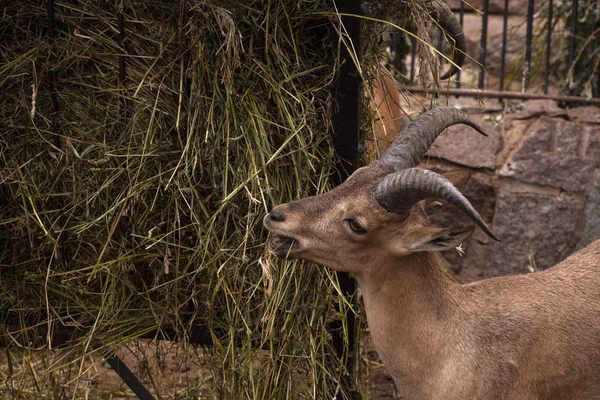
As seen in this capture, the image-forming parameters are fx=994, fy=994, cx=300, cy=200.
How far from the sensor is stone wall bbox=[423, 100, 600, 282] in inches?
314

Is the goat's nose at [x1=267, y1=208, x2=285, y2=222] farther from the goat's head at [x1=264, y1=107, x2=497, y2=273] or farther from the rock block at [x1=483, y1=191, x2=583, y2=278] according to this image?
the rock block at [x1=483, y1=191, x2=583, y2=278]

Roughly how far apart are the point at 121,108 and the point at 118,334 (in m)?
1.25

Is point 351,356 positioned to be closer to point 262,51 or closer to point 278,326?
point 278,326

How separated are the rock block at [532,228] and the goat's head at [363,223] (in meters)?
3.27

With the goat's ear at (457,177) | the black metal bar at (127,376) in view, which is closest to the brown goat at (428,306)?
the goat's ear at (457,177)

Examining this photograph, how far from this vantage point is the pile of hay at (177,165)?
519 centimetres

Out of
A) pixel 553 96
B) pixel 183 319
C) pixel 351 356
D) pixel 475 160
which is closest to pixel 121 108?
pixel 183 319

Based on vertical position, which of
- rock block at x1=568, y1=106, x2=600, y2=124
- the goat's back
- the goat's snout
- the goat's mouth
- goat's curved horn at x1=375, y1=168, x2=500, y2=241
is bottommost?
Answer: rock block at x1=568, y1=106, x2=600, y2=124

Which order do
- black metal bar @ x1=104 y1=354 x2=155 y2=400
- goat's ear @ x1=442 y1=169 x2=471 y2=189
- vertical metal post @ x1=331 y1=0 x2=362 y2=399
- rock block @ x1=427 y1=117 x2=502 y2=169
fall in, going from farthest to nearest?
1. rock block @ x1=427 y1=117 x2=502 y2=169
2. black metal bar @ x1=104 y1=354 x2=155 y2=400
3. goat's ear @ x1=442 y1=169 x2=471 y2=189
4. vertical metal post @ x1=331 y1=0 x2=362 y2=399

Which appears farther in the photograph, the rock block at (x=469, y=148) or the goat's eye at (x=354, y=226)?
the rock block at (x=469, y=148)

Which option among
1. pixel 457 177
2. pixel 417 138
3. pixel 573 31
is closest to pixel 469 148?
pixel 573 31

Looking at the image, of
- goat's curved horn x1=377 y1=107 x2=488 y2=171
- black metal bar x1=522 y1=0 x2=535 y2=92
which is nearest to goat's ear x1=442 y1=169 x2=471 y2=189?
goat's curved horn x1=377 y1=107 x2=488 y2=171

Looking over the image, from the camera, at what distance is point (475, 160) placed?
26.5 ft

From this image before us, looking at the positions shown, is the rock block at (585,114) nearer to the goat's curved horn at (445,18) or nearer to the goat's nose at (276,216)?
the goat's curved horn at (445,18)
